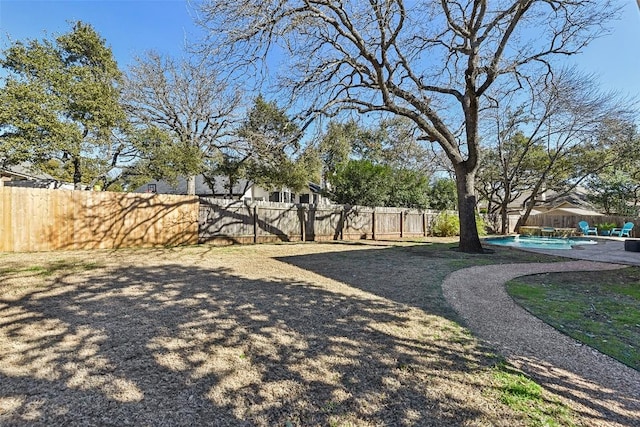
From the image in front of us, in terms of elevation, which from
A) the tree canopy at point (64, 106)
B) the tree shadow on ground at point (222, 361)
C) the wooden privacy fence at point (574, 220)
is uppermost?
the tree canopy at point (64, 106)

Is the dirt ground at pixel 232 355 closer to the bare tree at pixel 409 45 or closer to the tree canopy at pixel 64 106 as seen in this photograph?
the bare tree at pixel 409 45

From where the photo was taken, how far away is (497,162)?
23031mm

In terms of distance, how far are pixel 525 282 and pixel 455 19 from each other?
26.6ft

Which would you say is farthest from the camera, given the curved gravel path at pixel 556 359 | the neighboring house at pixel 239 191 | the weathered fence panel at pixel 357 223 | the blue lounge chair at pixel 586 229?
the neighboring house at pixel 239 191

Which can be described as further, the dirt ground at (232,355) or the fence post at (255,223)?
the fence post at (255,223)

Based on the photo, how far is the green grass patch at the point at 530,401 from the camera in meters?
1.98

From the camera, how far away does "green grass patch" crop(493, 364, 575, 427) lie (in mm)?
1984

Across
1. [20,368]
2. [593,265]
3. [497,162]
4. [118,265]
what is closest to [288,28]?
[118,265]

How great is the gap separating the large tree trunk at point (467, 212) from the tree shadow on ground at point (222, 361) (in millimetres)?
7193

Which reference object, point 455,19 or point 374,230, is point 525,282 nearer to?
point 455,19

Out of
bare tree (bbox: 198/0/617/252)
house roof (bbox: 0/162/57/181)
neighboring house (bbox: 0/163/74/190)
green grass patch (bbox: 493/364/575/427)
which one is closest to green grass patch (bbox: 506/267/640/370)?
green grass patch (bbox: 493/364/575/427)

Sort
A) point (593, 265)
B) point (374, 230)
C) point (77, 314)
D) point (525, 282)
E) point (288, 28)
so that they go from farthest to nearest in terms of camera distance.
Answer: point (374, 230)
point (593, 265)
point (288, 28)
point (525, 282)
point (77, 314)

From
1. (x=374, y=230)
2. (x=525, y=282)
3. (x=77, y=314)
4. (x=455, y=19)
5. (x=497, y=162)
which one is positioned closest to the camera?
(x=77, y=314)

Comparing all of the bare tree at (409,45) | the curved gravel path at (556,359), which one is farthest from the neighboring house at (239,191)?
the curved gravel path at (556,359)
